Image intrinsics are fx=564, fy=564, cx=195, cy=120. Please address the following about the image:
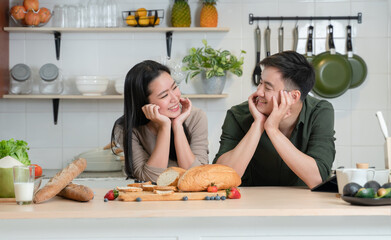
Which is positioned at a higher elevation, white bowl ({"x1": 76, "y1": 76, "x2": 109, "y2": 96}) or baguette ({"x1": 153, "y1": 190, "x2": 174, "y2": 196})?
white bowl ({"x1": 76, "y1": 76, "x2": 109, "y2": 96})

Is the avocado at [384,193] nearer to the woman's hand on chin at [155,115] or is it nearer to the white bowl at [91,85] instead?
the woman's hand on chin at [155,115]

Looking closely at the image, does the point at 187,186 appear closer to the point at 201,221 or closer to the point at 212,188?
the point at 212,188

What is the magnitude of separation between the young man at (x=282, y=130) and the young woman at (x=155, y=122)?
6.0 inches

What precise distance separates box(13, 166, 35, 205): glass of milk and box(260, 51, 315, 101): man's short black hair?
3.56 ft

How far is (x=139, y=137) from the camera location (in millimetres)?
2475

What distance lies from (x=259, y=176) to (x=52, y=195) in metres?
1.06

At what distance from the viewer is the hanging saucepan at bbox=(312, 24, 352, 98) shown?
12.2ft

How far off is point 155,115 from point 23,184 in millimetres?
840

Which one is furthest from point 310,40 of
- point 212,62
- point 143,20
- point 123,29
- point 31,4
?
point 31,4

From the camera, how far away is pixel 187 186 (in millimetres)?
1708

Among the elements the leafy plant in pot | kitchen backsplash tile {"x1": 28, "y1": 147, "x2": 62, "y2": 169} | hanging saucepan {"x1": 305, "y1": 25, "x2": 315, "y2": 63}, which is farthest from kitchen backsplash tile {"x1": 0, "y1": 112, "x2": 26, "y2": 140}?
hanging saucepan {"x1": 305, "y1": 25, "x2": 315, "y2": 63}

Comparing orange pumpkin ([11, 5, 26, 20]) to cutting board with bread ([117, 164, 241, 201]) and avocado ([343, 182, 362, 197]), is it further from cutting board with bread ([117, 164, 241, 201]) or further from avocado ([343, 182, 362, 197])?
avocado ([343, 182, 362, 197])

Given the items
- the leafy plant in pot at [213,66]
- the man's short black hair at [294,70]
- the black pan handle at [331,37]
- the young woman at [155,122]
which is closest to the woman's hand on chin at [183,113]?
the young woman at [155,122]

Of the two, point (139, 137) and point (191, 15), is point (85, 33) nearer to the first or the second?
point (191, 15)
